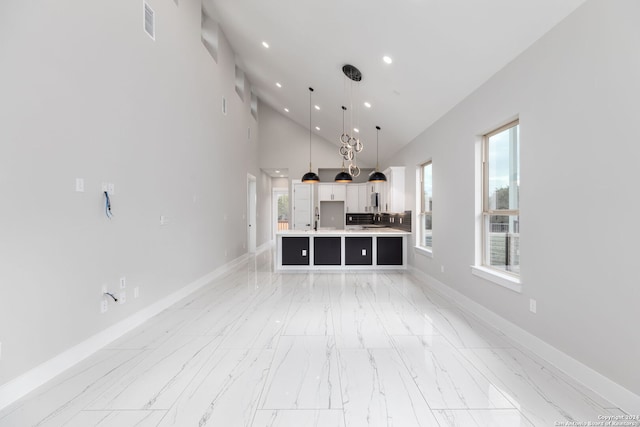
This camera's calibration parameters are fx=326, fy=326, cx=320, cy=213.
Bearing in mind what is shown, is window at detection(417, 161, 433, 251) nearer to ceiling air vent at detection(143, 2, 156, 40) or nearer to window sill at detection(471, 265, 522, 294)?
window sill at detection(471, 265, 522, 294)

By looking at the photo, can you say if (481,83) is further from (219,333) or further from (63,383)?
(63,383)

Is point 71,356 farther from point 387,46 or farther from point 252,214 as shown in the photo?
point 252,214

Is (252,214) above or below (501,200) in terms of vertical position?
below

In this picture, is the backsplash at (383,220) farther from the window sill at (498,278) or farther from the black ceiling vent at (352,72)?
the window sill at (498,278)

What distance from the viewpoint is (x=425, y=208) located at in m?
6.17

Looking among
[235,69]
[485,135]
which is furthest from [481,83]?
[235,69]

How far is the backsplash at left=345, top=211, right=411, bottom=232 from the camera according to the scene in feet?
23.3

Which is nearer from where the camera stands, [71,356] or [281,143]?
[71,356]

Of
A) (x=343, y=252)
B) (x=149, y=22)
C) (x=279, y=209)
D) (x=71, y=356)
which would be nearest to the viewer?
(x=71, y=356)

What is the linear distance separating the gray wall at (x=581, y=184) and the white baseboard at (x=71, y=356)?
12.3ft

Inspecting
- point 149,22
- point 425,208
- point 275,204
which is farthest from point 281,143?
point 149,22

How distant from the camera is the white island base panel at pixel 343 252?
22.5 feet

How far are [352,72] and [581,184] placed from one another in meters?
3.84

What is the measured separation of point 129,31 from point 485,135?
4065mm
